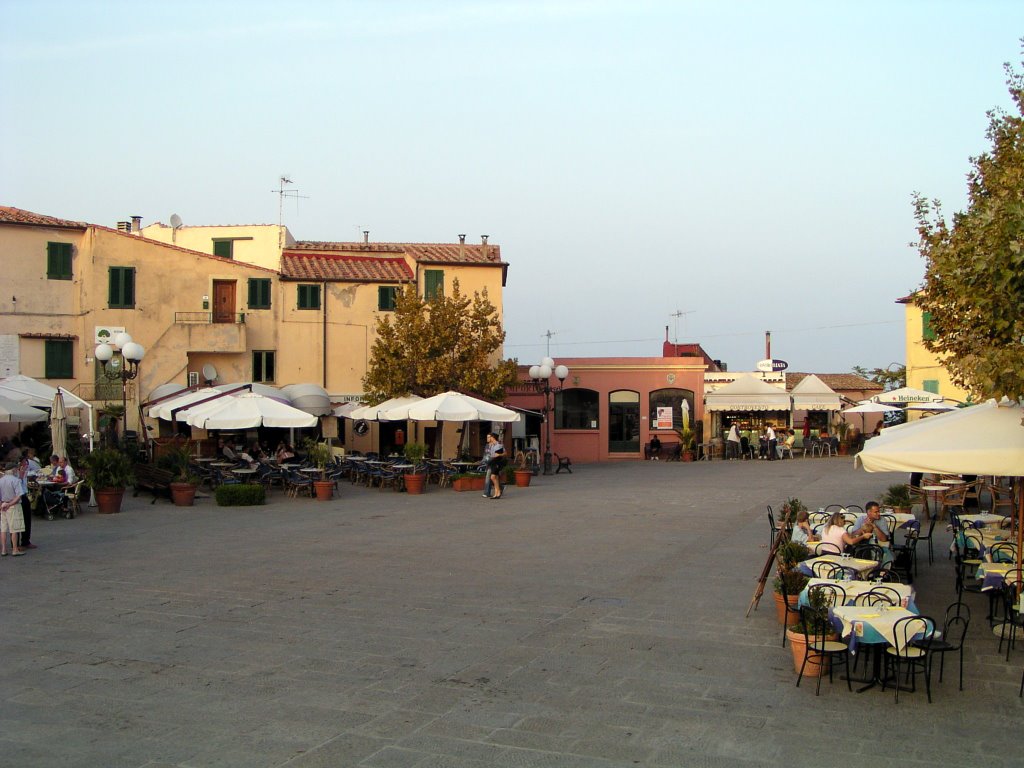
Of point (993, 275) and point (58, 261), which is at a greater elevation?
point (58, 261)

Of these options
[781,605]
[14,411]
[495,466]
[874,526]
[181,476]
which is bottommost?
[781,605]

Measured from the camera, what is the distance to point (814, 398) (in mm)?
38000

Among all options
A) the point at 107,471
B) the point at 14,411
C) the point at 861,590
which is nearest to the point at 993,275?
the point at 861,590

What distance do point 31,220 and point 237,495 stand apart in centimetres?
1513

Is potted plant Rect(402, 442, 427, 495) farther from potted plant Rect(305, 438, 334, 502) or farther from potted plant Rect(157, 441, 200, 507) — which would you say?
potted plant Rect(157, 441, 200, 507)

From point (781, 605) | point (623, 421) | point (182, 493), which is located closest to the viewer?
point (781, 605)

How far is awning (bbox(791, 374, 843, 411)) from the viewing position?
37.8 metres

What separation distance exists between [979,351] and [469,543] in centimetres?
819

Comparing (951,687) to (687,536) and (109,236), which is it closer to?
(687,536)

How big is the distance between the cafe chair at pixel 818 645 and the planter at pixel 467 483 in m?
16.3

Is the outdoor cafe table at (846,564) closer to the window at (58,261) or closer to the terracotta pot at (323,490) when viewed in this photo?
the terracotta pot at (323,490)

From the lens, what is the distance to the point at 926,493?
18.0 m

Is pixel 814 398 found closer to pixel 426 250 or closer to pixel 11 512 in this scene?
pixel 426 250

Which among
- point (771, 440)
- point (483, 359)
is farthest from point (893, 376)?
point (483, 359)
